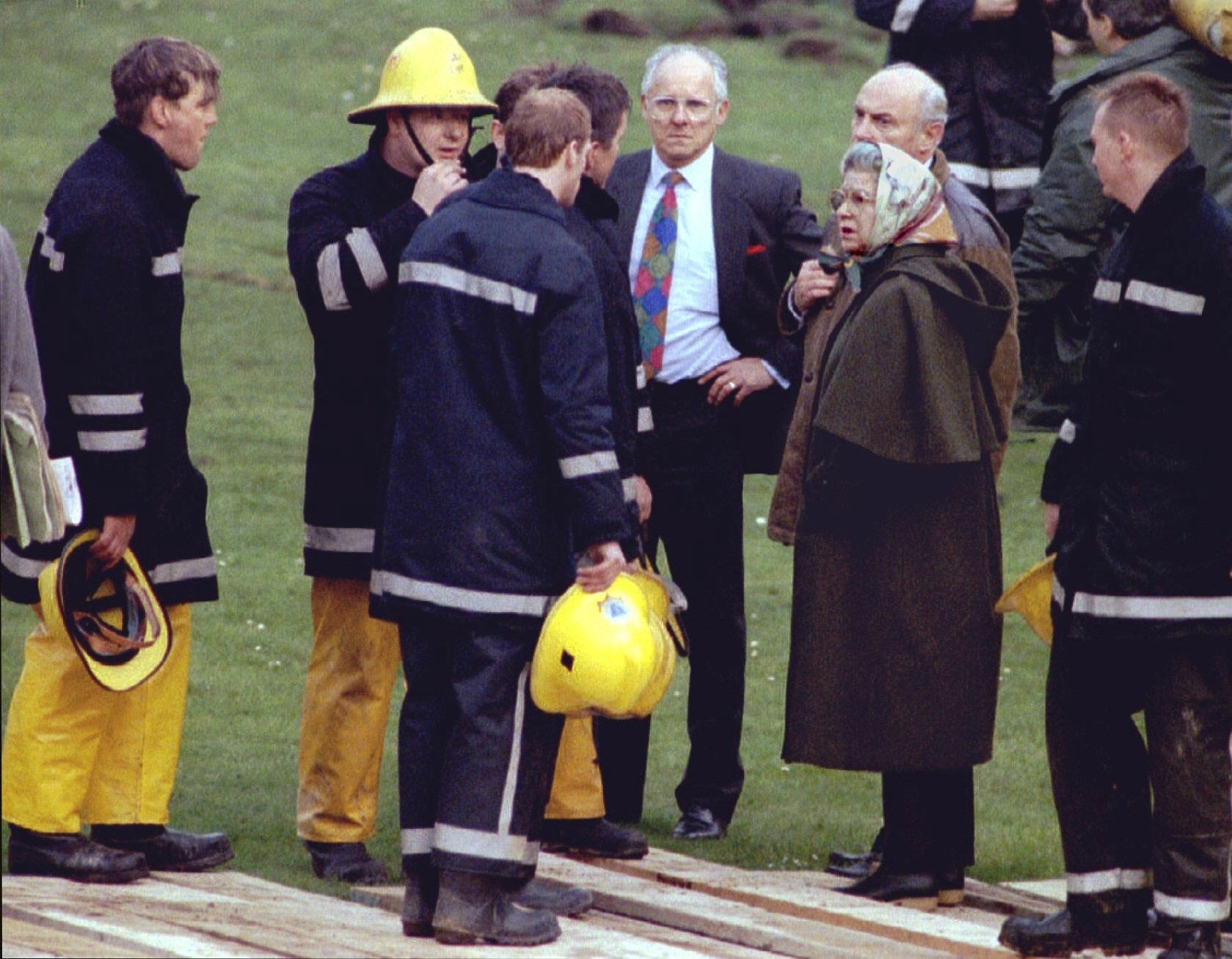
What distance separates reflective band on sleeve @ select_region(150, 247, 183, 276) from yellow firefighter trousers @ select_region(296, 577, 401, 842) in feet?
3.32

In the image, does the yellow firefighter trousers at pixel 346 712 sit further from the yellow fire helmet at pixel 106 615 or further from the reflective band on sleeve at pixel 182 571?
the yellow fire helmet at pixel 106 615

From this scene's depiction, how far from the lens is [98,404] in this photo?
6785 millimetres

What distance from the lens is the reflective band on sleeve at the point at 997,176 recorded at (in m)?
9.56

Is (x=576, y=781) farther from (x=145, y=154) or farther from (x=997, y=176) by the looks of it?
(x=997, y=176)

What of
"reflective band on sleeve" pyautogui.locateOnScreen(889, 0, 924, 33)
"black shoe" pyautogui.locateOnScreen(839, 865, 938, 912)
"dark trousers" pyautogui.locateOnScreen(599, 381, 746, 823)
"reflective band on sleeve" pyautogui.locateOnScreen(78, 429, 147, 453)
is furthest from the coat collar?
"reflective band on sleeve" pyautogui.locateOnScreen(889, 0, 924, 33)

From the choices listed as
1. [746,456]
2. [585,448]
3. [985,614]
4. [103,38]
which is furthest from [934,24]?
[103,38]

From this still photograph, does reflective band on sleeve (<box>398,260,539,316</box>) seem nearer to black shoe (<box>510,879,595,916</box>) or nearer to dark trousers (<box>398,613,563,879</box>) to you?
dark trousers (<box>398,613,563,879</box>)

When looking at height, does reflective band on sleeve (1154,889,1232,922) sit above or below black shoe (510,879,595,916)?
above

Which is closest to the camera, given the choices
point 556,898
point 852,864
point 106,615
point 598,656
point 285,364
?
point 598,656

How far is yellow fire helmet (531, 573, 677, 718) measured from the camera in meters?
6.08

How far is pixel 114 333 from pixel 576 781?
1.92m

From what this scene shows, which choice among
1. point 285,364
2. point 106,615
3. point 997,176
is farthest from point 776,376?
point 285,364

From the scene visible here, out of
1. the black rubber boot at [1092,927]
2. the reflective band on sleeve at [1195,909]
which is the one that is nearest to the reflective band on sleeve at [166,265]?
the black rubber boot at [1092,927]

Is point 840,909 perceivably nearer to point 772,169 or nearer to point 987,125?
point 772,169
